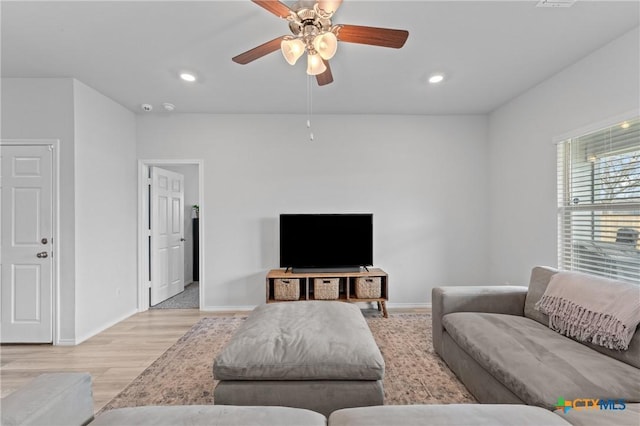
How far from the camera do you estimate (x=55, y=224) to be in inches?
117

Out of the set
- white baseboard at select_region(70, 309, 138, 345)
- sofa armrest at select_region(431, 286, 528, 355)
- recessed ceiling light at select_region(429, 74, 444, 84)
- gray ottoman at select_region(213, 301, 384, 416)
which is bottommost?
white baseboard at select_region(70, 309, 138, 345)

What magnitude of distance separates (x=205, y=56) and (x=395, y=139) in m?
2.55

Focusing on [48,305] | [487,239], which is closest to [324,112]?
[487,239]

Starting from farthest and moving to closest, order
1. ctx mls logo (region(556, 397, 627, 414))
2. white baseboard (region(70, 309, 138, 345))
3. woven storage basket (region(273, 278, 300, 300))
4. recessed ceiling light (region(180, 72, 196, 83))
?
woven storage basket (region(273, 278, 300, 300))
white baseboard (region(70, 309, 138, 345))
recessed ceiling light (region(180, 72, 196, 83))
ctx mls logo (region(556, 397, 627, 414))

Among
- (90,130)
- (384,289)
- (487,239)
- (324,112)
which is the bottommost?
(384,289)

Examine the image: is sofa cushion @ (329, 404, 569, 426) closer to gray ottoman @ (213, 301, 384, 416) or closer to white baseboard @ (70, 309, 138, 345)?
gray ottoman @ (213, 301, 384, 416)

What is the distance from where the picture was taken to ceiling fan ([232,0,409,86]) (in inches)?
63.9

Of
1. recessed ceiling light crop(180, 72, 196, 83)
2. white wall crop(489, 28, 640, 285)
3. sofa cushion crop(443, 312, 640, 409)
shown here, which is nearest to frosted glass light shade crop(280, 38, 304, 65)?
recessed ceiling light crop(180, 72, 196, 83)

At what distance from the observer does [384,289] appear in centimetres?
365

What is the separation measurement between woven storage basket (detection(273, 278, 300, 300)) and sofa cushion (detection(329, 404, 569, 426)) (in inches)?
95.4

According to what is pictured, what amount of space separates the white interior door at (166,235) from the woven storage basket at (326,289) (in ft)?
7.82

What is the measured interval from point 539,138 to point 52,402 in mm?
4169

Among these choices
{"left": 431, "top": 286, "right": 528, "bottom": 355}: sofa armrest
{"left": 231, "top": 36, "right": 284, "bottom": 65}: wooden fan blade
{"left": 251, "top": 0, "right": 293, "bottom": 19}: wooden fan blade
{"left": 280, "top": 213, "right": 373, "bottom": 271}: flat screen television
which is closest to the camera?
{"left": 251, "top": 0, "right": 293, "bottom": 19}: wooden fan blade

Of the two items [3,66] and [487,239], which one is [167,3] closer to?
[3,66]
